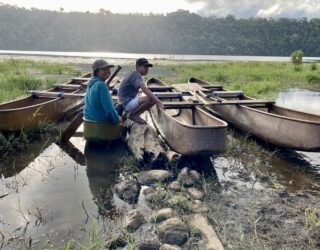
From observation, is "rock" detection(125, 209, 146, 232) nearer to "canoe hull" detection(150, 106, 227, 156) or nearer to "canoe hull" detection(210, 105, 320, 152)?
"canoe hull" detection(150, 106, 227, 156)

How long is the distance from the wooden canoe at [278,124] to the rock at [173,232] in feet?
10.1

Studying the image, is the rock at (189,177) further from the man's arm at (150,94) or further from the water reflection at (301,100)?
the water reflection at (301,100)

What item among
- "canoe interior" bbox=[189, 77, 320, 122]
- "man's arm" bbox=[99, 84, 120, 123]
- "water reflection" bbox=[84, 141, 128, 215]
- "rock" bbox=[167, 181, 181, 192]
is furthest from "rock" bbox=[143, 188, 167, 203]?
"canoe interior" bbox=[189, 77, 320, 122]

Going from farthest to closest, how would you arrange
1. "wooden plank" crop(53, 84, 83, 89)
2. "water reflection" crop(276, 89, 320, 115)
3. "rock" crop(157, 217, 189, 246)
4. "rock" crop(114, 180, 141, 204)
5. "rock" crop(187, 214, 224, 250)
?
"water reflection" crop(276, 89, 320, 115) → "wooden plank" crop(53, 84, 83, 89) → "rock" crop(114, 180, 141, 204) → "rock" crop(157, 217, 189, 246) → "rock" crop(187, 214, 224, 250)

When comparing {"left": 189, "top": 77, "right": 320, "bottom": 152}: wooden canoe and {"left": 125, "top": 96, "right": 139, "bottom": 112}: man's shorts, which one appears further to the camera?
{"left": 125, "top": 96, "right": 139, "bottom": 112}: man's shorts

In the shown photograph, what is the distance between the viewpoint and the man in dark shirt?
243 inches

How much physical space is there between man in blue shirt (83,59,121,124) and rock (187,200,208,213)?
93.3 inches

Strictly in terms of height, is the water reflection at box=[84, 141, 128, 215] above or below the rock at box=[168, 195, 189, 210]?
below

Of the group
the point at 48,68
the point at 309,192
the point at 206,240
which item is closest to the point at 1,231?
the point at 206,240

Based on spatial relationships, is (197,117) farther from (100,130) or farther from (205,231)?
(205,231)

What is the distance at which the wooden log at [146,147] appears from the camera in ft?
16.7

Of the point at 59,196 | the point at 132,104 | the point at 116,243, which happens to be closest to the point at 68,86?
the point at 132,104

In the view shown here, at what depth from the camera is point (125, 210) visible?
3.94m

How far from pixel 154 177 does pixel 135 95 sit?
2.46m
